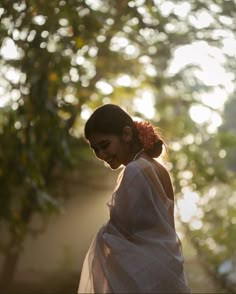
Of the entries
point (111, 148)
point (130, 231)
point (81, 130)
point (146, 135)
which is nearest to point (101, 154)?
point (111, 148)

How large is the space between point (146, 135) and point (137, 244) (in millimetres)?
468

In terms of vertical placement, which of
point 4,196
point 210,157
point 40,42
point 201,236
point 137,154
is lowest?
point 201,236

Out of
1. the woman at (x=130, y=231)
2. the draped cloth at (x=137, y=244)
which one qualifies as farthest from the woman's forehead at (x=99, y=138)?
the draped cloth at (x=137, y=244)

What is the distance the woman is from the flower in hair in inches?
2.5

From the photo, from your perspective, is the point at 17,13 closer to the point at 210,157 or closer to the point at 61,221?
the point at 210,157

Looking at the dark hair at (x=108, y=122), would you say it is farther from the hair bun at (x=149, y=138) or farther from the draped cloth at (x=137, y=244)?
the draped cloth at (x=137, y=244)

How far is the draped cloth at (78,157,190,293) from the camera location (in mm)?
2492

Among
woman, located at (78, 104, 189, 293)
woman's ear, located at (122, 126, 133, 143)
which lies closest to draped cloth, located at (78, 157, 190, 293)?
woman, located at (78, 104, 189, 293)

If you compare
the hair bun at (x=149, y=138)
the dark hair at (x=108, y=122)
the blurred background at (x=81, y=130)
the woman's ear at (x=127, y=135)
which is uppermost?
the dark hair at (x=108, y=122)

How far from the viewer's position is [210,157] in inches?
365

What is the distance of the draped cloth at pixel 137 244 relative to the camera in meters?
2.49

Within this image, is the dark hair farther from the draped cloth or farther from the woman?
the draped cloth

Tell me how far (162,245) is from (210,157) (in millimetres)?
6871

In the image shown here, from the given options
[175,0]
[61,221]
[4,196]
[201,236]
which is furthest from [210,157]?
[61,221]
